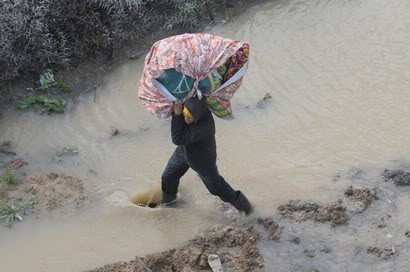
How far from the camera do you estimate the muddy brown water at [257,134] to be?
4.35 m

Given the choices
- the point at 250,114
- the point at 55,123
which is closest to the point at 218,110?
the point at 250,114

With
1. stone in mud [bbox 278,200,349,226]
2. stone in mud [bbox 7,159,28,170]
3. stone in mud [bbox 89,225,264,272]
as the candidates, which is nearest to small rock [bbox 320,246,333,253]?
stone in mud [bbox 278,200,349,226]

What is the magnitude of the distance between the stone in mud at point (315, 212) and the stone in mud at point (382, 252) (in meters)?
0.31

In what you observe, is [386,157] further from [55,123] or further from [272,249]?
[55,123]

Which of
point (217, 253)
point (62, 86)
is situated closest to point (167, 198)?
point (217, 253)

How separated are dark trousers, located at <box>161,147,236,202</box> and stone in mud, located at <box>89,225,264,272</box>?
10.2 inches

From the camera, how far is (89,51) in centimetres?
585

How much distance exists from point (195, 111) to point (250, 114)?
199 cm

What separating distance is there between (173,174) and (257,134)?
3.85ft

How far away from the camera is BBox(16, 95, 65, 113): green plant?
541 centimetres

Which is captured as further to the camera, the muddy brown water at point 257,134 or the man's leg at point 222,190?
the muddy brown water at point 257,134

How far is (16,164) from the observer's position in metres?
4.93

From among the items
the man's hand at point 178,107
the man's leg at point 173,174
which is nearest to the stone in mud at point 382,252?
the man's leg at point 173,174

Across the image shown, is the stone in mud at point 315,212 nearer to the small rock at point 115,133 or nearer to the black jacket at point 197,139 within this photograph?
the black jacket at point 197,139
